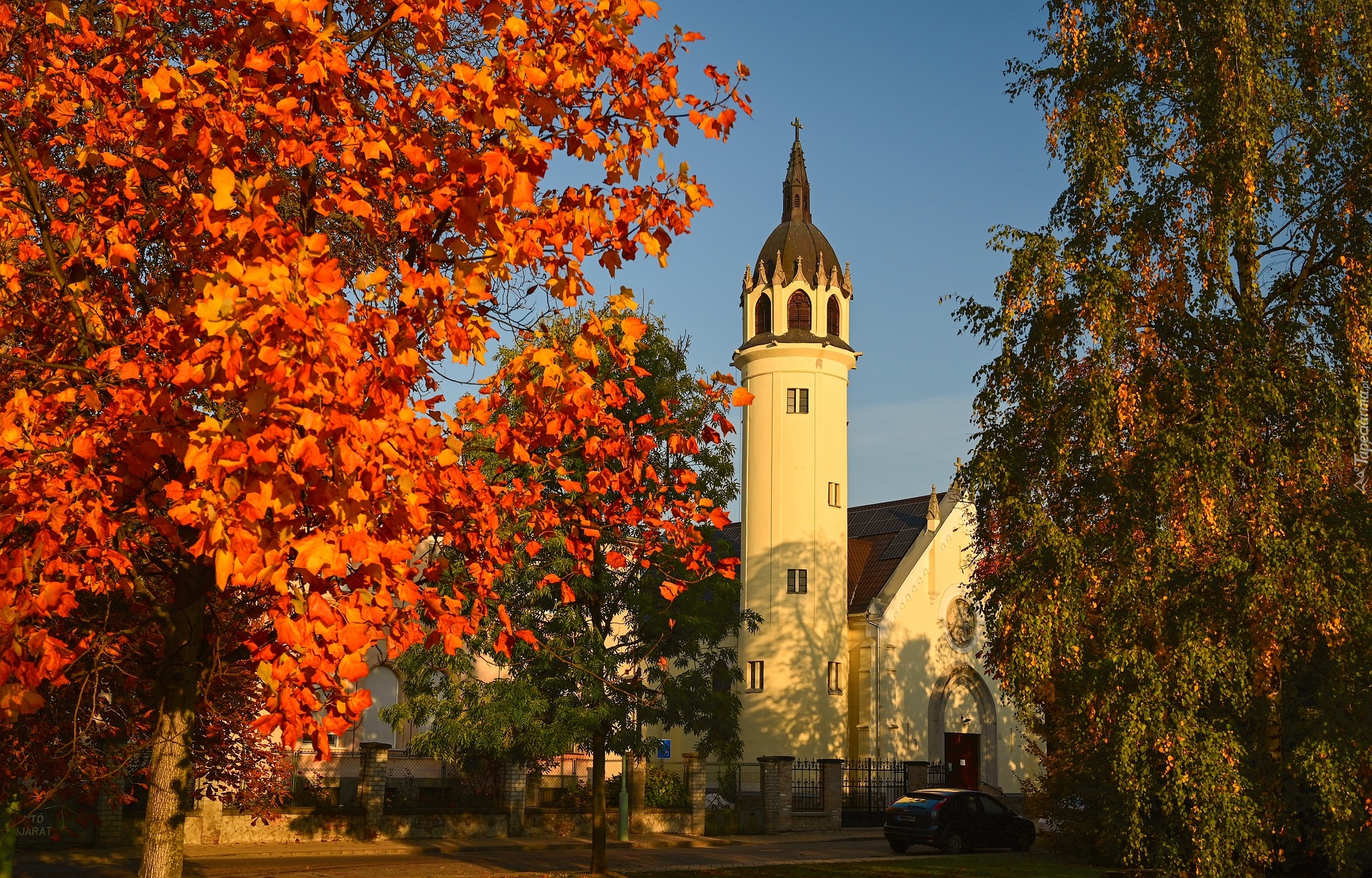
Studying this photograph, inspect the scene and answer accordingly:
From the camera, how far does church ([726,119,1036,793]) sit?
42219 millimetres

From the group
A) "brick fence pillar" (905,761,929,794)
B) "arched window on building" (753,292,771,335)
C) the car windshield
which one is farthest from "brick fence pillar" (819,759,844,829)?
"arched window on building" (753,292,771,335)

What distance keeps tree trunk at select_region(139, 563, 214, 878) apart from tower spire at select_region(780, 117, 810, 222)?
134 ft

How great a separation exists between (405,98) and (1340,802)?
40.8ft

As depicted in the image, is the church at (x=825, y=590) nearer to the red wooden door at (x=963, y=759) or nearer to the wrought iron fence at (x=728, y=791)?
the red wooden door at (x=963, y=759)

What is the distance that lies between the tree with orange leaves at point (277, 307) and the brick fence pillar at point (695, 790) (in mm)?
24924

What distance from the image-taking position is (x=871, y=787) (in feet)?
130

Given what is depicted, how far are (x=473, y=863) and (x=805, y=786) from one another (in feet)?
56.1

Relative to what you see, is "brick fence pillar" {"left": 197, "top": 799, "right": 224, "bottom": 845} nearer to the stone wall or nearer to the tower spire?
the stone wall

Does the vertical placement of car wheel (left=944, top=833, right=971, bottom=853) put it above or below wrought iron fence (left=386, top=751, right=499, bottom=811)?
below

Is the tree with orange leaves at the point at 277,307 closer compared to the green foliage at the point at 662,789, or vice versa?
the tree with orange leaves at the point at 277,307

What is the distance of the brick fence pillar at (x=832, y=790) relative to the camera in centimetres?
3547

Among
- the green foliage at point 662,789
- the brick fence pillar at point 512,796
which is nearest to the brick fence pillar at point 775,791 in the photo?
the green foliage at point 662,789

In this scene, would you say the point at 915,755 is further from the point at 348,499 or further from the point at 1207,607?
the point at 348,499

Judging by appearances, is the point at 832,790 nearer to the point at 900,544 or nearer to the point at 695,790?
the point at 695,790
